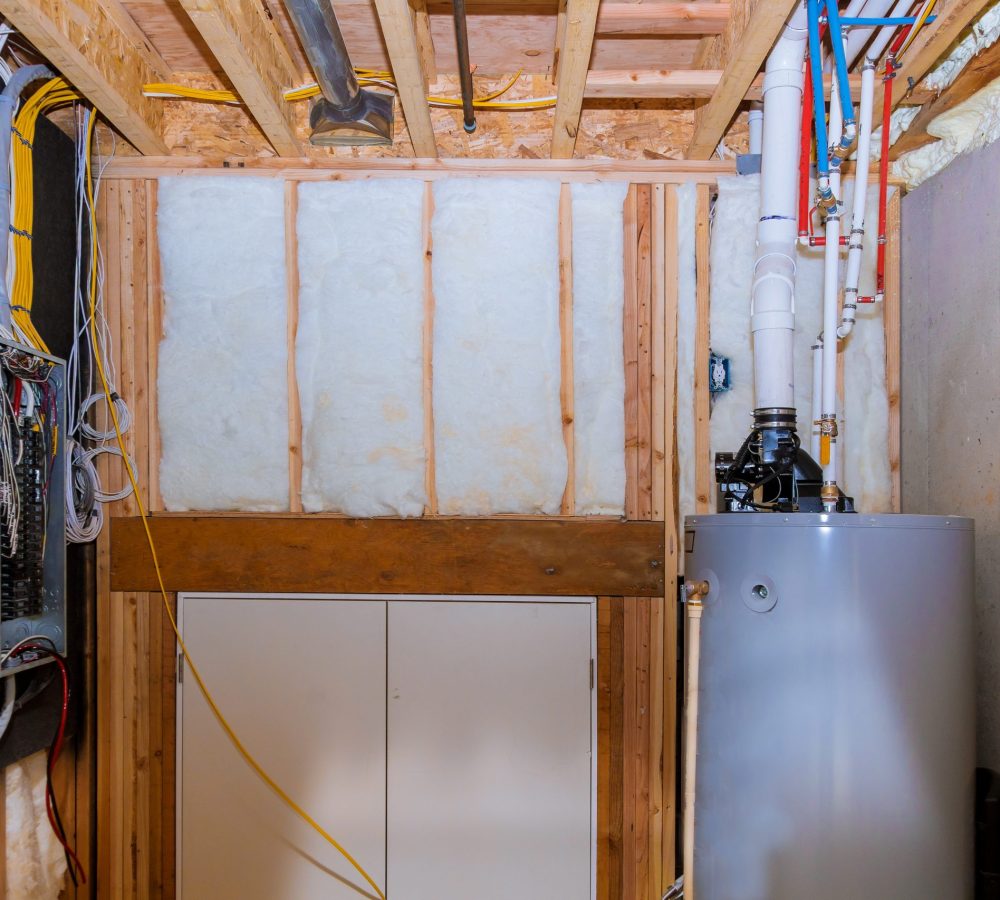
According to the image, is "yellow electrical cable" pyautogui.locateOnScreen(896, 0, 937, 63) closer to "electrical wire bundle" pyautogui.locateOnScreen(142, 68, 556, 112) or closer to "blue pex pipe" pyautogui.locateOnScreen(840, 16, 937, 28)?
"blue pex pipe" pyautogui.locateOnScreen(840, 16, 937, 28)

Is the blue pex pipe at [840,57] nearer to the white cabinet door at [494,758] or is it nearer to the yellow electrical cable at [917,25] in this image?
the yellow electrical cable at [917,25]

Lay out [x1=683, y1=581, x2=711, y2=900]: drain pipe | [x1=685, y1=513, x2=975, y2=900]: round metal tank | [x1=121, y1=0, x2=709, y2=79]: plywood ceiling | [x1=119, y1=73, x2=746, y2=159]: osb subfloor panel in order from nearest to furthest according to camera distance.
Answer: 1. [x1=685, y1=513, x2=975, y2=900]: round metal tank
2. [x1=683, y1=581, x2=711, y2=900]: drain pipe
3. [x1=121, y1=0, x2=709, y2=79]: plywood ceiling
4. [x1=119, y1=73, x2=746, y2=159]: osb subfloor panel

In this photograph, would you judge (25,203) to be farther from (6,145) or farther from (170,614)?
(170,614)

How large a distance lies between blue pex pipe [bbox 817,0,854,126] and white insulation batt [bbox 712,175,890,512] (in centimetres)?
42

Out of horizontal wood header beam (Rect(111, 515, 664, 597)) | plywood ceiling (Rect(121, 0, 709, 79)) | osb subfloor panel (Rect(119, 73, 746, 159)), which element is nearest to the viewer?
plywood ceiling (Rect(121, 0, 709, 79))

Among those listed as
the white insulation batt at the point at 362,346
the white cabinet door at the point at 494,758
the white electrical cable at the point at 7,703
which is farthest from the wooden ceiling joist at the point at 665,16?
the white electrical cable at the point at 7,703

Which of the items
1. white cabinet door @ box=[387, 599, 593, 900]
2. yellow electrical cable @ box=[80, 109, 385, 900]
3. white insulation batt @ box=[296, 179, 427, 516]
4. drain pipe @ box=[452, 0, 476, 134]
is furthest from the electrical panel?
drain pipe @ box=[452, 0, 476, 134]

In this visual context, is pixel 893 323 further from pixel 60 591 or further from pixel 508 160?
pixel 60 591

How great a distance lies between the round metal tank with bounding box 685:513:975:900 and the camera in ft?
4.26

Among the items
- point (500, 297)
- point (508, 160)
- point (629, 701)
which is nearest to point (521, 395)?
point (500, 297)

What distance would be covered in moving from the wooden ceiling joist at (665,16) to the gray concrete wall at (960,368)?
810mm

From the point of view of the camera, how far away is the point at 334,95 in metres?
1.88

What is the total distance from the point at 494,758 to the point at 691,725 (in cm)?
90

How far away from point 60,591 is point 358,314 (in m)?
1.22
